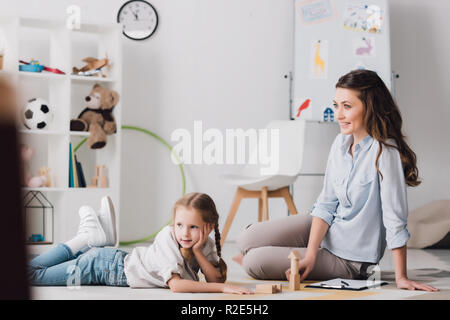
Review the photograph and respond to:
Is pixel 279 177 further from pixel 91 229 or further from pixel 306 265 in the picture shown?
pixel 91 229

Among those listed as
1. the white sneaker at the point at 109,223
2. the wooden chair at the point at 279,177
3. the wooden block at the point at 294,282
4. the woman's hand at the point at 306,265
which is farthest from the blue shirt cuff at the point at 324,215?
the wooden chair at the point at 279,177

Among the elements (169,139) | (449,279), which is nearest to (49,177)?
(169,139)

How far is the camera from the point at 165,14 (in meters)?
3.50

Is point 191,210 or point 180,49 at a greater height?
point 180,49

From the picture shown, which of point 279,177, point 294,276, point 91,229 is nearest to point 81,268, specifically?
point 91,229

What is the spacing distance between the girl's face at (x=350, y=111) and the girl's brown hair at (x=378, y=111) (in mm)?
12

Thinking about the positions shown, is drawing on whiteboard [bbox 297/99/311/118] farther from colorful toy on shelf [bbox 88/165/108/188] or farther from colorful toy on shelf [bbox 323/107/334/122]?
colorful toy on shelf [bbox 88/165/108/188]

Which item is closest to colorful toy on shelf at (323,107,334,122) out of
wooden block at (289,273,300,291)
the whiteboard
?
the whiteboard

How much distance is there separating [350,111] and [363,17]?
1.95 metres

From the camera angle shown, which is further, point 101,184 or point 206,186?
point 206,186

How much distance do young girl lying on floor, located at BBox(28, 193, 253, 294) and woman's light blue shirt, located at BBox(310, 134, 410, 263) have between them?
1.26 feet

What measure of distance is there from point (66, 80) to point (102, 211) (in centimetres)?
142

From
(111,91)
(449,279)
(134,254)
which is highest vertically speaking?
(111,91)

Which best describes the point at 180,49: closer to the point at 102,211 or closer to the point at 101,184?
the point at 101,184
